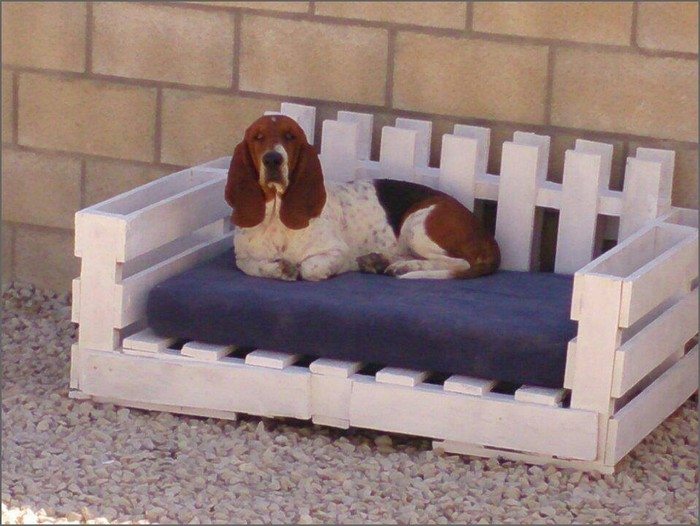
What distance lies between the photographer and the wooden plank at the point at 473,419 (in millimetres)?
4480

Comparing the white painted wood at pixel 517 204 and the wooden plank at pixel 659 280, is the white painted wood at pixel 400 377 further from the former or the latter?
the white painted wood at pixel 517 204

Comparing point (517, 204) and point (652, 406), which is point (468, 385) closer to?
point (652, 406)

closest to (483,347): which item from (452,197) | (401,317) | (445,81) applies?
(401,317)

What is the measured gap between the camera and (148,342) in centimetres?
495

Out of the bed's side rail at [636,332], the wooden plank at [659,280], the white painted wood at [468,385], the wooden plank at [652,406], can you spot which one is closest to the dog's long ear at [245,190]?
the white painted wood at [468,385]

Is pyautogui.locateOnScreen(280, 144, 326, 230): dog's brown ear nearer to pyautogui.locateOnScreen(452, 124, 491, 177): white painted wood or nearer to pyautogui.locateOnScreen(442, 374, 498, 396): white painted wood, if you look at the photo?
pyautogui.locateOnScreen(452, 124, 491, 177): white painted wood

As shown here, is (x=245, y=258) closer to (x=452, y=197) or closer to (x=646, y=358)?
(x=452, y=197)

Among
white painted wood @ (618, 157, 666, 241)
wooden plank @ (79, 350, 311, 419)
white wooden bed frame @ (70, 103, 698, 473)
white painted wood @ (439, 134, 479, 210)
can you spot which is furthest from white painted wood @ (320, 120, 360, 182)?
wooden plank @ (79, 350, 311, 419)

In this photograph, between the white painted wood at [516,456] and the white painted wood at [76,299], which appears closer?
the white painted wood at [516,456]

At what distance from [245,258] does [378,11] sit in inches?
49.4

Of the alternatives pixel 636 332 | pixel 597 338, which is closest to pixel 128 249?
pixel 597 338

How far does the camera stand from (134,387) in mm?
4969

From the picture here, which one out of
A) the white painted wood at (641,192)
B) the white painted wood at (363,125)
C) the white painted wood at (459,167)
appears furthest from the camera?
the white painted wood at (363,125)

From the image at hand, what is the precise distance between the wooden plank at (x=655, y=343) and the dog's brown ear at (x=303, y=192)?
136 cm
